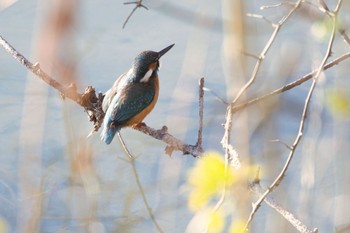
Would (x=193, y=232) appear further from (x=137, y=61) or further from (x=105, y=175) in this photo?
(x=105, y=175)

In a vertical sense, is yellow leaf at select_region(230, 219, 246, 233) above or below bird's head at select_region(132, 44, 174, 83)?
above

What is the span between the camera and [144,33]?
5.24 m

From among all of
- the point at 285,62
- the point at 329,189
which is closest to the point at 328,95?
the point at 285,62

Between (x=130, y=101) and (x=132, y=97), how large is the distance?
0.04 metres

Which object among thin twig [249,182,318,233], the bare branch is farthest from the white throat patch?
thin twig [249,182,318,233]

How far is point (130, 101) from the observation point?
3.55 metres

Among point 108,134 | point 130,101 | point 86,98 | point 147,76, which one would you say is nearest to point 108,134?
point 108,134

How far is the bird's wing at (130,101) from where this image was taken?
3.41 metres

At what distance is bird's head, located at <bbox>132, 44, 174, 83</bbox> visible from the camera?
3723 millimetres

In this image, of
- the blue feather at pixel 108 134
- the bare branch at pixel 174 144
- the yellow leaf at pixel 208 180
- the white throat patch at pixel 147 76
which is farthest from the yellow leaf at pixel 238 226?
the white throat patch at pixel 147 76

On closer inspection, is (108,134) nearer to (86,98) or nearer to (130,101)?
(130,101)

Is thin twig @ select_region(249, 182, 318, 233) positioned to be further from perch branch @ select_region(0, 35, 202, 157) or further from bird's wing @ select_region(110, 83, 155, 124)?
bird's wing @ select_region(110, 83, 155, 124)

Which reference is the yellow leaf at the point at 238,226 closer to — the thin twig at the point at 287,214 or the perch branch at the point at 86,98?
the thin twig at the point at 287,214

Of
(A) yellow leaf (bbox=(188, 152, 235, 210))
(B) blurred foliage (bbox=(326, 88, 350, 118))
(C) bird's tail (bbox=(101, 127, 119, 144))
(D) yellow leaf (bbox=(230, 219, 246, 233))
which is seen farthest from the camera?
(C) bird's tail (bbox=(101, 127, 119, 144))
